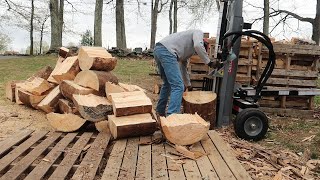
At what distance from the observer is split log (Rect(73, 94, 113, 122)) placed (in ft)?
16.3

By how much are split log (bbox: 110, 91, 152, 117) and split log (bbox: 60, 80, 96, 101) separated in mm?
715

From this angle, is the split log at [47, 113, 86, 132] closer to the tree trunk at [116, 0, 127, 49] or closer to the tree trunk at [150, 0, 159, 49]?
the tree trunk at [116, 0, 127, 49]

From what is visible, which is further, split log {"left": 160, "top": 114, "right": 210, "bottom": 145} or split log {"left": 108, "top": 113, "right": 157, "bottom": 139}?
split log {"left": 108, "top": 113, "right": 157, "bottom": 139}

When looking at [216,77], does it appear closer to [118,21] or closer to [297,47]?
[297,47]

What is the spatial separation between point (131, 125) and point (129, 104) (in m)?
0.38

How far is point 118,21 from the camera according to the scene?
66.0 ft

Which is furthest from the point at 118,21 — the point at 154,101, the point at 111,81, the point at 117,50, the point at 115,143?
the point at 115,143

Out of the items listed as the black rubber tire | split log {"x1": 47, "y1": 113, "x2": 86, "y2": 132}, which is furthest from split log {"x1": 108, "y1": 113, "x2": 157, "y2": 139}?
the black rubber tire

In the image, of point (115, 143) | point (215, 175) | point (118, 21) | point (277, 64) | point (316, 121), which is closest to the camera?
point (215, 175)

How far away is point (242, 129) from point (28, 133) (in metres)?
3.10

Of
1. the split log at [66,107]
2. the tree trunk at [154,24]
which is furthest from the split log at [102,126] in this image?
the tree trunk at [154,24]

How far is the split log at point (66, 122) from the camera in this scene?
16.4 ft

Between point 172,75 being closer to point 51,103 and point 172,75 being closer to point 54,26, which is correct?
point 51,103

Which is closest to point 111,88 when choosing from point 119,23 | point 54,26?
point 54,26
